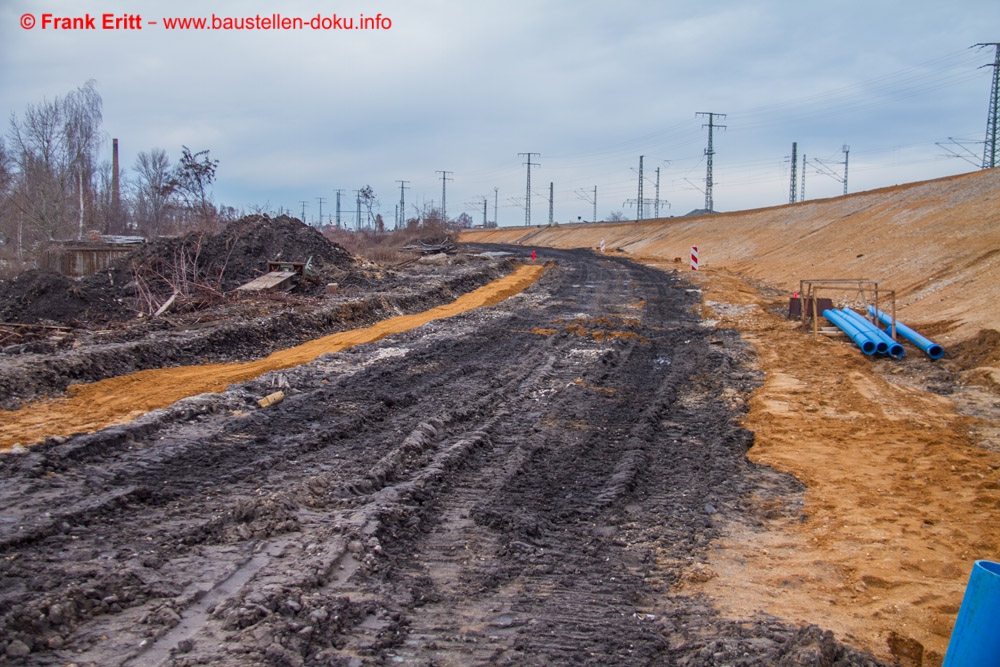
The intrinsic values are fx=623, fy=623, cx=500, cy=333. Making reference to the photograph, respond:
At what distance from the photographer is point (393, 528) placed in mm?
4840

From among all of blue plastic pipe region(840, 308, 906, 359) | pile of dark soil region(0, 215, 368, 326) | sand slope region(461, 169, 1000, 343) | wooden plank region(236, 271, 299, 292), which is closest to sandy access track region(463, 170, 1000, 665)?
sand slope region(461, 169, 1000, 343)

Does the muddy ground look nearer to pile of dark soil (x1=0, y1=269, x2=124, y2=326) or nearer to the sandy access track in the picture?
the sandy access track

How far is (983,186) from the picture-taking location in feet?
76.9

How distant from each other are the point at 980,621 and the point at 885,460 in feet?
14.6

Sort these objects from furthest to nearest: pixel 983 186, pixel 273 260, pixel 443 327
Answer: pixel 983 186
pixel 273 260
pixel 443 327

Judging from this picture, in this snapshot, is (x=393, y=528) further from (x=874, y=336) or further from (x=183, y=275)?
(x=183, y=275)

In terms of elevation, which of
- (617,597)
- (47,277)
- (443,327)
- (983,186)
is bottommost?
(617,597)

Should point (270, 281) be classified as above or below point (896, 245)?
below

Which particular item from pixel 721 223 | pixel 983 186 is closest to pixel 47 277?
pixel 983 186

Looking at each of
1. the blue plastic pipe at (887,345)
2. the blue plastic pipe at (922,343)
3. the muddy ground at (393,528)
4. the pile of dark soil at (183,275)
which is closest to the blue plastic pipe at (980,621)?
the muddy ground at (393,528)

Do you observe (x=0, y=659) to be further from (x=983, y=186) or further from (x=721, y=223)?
(x=721, y=223)

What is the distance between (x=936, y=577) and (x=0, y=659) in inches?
223

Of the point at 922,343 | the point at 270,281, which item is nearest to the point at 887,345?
the point at 922,343

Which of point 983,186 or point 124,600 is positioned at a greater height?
point 983,186
